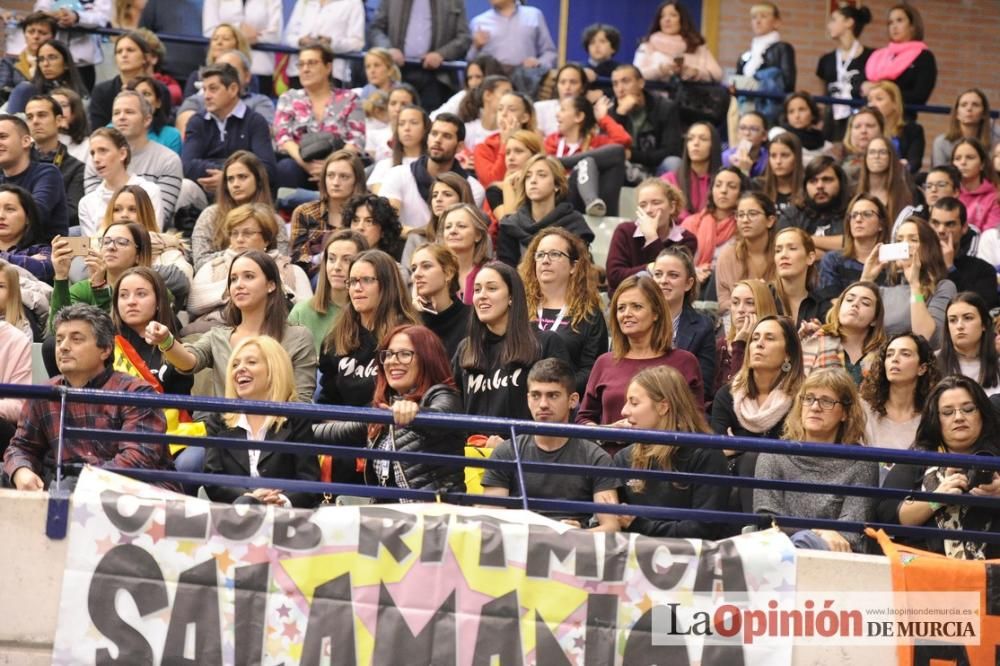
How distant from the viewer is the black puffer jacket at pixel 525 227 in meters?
11.5

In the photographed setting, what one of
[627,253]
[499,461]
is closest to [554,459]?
[499,461]

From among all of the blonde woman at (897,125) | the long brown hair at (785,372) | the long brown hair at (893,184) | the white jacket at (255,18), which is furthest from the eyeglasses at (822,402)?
the white jacket at (255,18)

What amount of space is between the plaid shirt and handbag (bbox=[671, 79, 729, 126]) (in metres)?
8.01

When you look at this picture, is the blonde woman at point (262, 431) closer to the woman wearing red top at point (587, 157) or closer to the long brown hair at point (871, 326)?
the long brown hair at point (871, 326)

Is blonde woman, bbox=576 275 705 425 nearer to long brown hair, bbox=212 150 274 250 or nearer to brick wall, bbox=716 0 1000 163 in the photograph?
long brown hair, bbox=212 150 274 250

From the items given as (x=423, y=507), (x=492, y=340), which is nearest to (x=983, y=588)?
(x=423, y=507)

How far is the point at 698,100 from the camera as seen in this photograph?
15.1 m

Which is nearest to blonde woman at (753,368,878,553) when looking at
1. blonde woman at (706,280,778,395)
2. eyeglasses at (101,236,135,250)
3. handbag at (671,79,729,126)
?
blonde woman at (706,280,778,395)

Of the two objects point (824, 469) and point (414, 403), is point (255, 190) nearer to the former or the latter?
point (414, 403)

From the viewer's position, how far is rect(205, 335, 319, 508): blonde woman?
8.05 metres

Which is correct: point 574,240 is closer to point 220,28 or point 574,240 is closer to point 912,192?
point 912,192

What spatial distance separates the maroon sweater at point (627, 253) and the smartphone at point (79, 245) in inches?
133

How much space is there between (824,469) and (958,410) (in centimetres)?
73

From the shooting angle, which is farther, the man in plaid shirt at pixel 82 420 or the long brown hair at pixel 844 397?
the long brown hair at pixel 844 397
